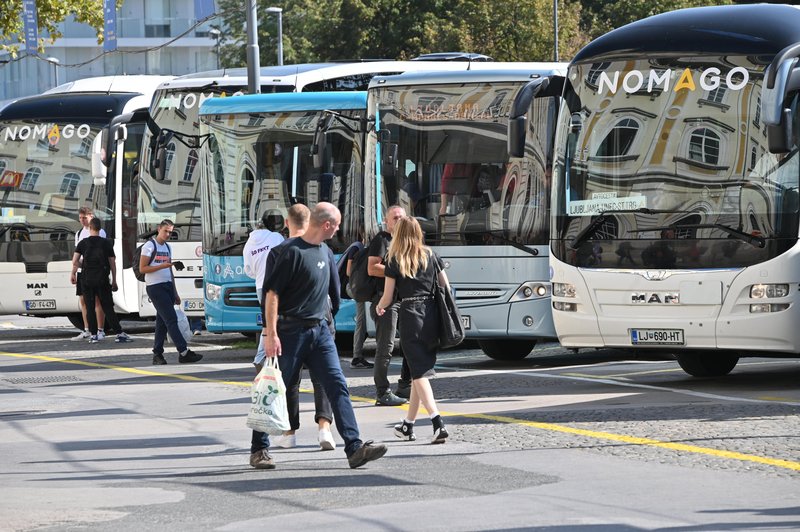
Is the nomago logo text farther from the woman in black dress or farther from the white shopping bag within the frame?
the white shopping bag

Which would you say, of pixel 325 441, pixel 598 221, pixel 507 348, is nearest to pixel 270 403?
pixel 325 441

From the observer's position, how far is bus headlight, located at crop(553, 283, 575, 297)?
15.3 metres

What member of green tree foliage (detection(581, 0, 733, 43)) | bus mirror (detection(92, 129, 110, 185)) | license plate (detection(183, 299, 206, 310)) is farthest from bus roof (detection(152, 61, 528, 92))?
green tree foliage (detection(581, 0, 733, 43))

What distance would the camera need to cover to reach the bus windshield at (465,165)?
17.5 m

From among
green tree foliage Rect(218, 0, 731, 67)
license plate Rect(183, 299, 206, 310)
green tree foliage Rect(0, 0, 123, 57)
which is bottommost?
license plate Rect(183, 299, 206, 310)

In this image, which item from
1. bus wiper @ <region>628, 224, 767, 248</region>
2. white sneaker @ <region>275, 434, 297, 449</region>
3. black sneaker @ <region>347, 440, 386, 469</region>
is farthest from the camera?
bus wiper @ <region>628, 224, 767, 248</region>

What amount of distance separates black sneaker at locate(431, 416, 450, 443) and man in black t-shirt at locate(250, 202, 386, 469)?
0.96 m

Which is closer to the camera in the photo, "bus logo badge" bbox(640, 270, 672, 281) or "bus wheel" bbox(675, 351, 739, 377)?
"bus logo badge" bbox(640, 270, 672, 281)

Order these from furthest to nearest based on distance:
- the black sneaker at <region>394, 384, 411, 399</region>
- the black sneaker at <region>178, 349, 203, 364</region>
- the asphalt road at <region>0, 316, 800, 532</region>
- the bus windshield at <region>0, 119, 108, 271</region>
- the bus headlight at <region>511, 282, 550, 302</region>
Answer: the bus windshield at <region>0, 119, 108, 271</region>, the black sneaker at <region>178, 349, 203, 364</region>, the bus headlight at <region>511, 282, 550, 302</region>, the black sneaker at <region>394, 384, 411, 399</region>, the asphalt road at <region>0, 316, 800, 532</region>

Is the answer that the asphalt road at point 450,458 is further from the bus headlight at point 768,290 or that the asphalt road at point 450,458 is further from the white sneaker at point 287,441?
the bus headlight at point 768,290

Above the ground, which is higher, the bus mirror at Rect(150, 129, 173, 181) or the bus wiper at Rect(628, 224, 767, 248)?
the bus mirror at Rect(150, 129, 173, 181)

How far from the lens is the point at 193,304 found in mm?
22562

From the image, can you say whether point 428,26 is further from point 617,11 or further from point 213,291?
point 213,291

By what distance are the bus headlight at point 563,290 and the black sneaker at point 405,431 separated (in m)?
3.96
